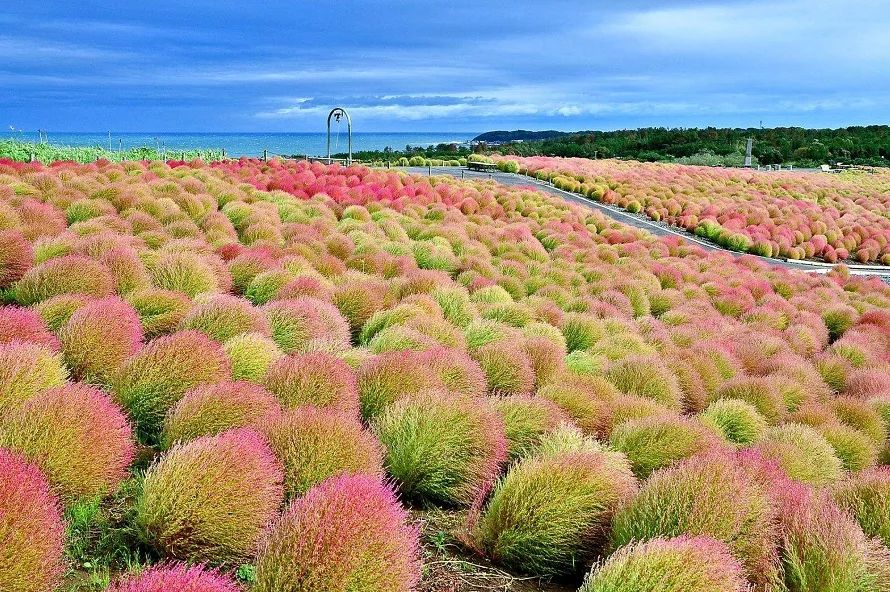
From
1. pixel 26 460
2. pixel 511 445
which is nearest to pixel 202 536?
pixel 26 460

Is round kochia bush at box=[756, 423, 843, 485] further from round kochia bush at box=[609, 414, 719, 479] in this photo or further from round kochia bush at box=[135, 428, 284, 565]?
round kochia bush at box=[135, 428, 284, 565]

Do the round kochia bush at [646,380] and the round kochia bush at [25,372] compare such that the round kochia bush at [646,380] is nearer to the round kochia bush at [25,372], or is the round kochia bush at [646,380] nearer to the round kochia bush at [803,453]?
the round kochia bush at [803,453]

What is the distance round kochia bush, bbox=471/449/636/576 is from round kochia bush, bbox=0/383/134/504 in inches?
70.7

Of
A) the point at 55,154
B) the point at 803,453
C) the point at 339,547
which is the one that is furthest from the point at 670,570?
the point at 55,154

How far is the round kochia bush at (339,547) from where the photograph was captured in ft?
8.46

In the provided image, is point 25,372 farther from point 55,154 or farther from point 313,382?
point 55,154

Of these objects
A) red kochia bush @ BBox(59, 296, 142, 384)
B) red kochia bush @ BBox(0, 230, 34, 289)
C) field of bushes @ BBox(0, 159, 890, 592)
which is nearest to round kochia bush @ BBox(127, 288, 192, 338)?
field of bushes @ BBox(0, 159, 890, 592)

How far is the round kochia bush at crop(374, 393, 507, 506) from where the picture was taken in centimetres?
400

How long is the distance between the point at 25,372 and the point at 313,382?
1.56 m

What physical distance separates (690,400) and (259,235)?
585cm

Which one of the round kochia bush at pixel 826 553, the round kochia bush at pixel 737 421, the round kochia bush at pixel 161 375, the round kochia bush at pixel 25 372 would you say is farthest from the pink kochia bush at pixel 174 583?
the round kochia bush at pixel 737 421

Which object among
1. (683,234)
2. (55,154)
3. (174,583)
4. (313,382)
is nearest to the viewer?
(174,583)

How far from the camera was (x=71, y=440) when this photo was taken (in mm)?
3336

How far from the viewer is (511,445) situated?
14.8 feet
